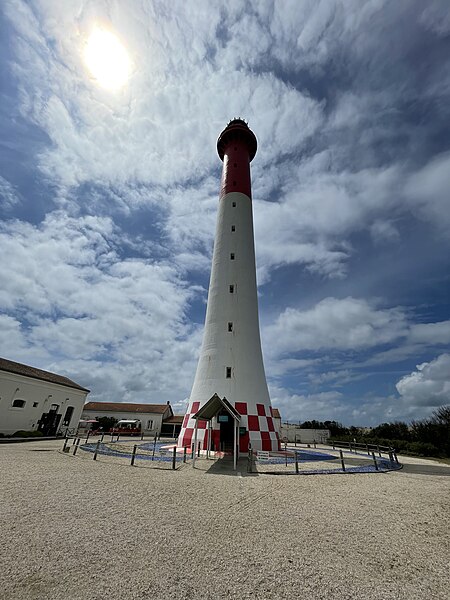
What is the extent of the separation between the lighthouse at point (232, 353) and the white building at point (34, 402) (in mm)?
14791

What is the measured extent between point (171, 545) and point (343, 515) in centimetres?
356

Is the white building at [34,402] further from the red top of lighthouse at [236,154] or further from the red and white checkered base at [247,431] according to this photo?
the red top of lighthouse at [236,154]

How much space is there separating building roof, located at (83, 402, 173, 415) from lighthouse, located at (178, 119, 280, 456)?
87.0 ft

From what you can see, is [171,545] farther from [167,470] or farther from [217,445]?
[217,445]

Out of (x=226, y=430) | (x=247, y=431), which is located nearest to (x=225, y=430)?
(x=226, y=430)

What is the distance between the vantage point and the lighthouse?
14.4 m

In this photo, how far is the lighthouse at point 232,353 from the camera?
565 inches

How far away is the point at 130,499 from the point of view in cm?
620

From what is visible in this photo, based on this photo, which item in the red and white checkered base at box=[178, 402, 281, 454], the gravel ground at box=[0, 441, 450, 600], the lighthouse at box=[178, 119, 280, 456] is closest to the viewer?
the gravel ground at box=[0, 441, 450, 600]

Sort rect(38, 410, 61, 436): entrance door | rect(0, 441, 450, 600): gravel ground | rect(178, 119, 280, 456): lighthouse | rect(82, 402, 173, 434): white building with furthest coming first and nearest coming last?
rect(82, 402, 173, 434): white building → rect(38, 410, 61, 436): entrance door → rect(178, 119, 280, 456): lighthouse → rect(0, 441, 450, 600): gravel ground

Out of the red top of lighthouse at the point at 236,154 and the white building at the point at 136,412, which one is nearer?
the red top of lighthouse at the point at 236,154

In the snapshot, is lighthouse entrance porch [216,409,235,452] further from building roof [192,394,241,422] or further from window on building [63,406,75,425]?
window on building [63,406,75,425]

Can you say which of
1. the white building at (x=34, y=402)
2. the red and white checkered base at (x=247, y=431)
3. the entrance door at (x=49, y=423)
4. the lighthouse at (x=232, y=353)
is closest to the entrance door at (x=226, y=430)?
the lighthouse at (x=232, y=353)

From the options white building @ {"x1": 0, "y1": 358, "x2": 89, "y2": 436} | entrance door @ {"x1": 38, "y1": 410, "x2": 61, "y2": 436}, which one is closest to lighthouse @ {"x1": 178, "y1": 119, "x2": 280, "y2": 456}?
white building @ {"x1": 0, "y1": 358, "x2": 89, "y2": 436}
